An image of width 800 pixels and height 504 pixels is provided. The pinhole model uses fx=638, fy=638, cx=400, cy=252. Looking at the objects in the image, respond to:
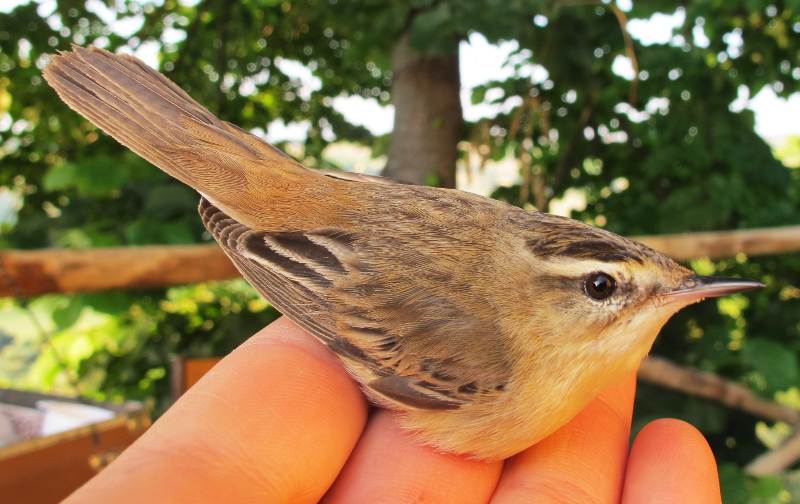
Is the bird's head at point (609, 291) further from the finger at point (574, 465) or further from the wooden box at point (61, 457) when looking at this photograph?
the wooden box at point (61, 457)

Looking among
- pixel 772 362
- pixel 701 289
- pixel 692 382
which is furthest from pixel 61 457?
pixel 772 362

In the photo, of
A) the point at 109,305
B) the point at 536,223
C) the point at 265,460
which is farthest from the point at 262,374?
the point at 109,305

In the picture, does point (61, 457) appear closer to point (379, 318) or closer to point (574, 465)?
point (379, 318)

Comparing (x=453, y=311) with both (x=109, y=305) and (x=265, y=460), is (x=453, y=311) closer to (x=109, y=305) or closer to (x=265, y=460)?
(x=265, y=460)

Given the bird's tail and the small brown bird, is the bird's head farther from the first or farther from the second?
the bird's tail

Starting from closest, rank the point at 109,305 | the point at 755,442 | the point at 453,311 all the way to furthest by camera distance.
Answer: the point at 453,311
the point at 109,305
the point at 755,442

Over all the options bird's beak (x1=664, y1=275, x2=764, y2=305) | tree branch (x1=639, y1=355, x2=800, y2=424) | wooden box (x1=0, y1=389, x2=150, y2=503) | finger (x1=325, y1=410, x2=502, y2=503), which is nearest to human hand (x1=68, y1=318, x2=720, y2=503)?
finger (x1=325, y1=410, x2=502, y2=503)

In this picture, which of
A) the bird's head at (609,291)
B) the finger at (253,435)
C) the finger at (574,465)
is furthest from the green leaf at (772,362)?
the finger at (253,435)
